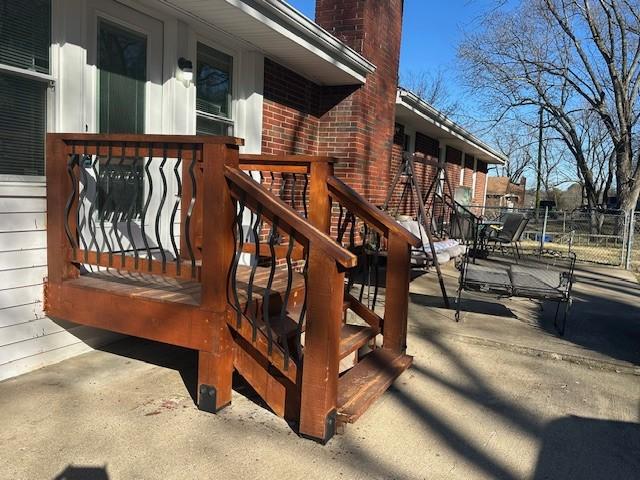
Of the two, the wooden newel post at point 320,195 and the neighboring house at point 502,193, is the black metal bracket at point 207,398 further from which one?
the neighboring house at point 502,193

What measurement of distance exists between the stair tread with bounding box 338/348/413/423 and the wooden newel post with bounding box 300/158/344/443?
0.18m

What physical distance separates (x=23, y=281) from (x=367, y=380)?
2247 mm

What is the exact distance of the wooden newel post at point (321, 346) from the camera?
8.83 ft

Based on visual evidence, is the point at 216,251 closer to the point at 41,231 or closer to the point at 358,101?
the point at 41,231

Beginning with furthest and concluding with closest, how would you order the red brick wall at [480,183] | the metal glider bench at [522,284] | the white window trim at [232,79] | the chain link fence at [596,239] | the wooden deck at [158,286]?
1. the red brick wall at [480,183]
2. the chain link fence at [596,239]
3. the metal glider bench at [522,284]
4. the white window trim at [232,79]
5. the wooden deck at [158,286]

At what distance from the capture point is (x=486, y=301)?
21.5 ft

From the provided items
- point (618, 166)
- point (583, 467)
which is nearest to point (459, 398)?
point (583, 467)

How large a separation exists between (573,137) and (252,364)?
2370cm

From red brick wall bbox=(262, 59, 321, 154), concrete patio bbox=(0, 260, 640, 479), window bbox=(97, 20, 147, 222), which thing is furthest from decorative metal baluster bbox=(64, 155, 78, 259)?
red brick wall bbox=(262, 59, 321, 154)

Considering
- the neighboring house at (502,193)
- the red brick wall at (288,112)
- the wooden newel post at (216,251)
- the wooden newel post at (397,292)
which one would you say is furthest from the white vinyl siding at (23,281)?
the neighboring house at (502,193)

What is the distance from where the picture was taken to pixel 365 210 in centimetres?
378

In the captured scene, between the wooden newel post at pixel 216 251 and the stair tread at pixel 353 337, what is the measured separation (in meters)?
0.73

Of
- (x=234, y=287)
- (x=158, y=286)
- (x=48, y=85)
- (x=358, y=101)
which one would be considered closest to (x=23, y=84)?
(x=48, y=85)

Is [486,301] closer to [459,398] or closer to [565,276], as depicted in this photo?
[565,276]
